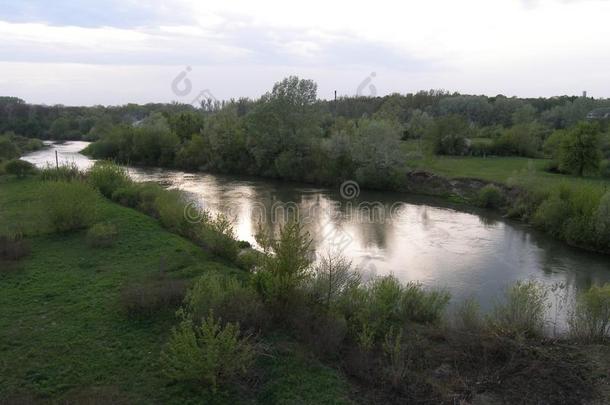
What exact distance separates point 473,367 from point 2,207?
23.9 metres

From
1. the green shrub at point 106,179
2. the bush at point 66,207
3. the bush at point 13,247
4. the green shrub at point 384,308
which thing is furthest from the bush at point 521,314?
the green shrub at point 106,179

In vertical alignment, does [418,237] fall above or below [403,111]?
below

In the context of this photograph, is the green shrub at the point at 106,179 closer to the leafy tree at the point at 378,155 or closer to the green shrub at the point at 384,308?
the leafy tree at the point at 378,155

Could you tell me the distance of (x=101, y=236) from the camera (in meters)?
18.6

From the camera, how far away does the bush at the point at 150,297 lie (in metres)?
12.6

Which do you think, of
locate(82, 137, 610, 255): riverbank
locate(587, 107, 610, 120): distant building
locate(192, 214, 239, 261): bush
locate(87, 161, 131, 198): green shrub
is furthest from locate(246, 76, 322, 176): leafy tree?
locate(587, 107, 610, 120): distant building

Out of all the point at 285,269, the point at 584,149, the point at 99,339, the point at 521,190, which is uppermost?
the point at 584,149

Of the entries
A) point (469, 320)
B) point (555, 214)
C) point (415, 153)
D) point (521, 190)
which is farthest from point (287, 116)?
point (469, 320)

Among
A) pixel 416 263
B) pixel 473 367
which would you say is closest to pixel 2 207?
pixel 416 263

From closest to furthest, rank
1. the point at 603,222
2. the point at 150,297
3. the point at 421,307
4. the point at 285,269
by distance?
the point at 285,269 < the point at 150,297 < the point at 421,307 < the point at 603,222

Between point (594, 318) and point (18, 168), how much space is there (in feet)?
113

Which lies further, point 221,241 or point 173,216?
point 173,216

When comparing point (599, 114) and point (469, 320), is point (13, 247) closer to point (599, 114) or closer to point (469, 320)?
point (469, 320)

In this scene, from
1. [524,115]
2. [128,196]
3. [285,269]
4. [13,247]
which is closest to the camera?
[285,269]
